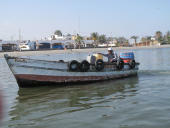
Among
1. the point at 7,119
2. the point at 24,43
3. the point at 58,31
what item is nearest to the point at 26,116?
the point at 7,119

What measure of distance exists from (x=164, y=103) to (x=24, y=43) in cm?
7480

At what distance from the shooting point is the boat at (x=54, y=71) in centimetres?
1070

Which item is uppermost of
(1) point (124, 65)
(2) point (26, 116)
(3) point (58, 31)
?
(3) point (58, 31)

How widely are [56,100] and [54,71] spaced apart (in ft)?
8.38

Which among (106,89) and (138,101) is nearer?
(138,101)

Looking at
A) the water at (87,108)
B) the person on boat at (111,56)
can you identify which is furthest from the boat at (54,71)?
the person on boat at (111,56)

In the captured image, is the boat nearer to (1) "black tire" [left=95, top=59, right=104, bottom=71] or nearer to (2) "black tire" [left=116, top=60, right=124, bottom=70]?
(1) "black tire" [left=95, top=59, right=104, bottom=71]

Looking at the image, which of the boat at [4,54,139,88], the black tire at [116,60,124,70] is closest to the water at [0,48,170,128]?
the boat at [4,54,139,88]

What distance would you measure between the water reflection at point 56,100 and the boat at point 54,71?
399 millimetres

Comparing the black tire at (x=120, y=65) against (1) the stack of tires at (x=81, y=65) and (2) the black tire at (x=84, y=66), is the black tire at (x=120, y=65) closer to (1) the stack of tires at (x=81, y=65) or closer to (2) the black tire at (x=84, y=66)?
(1) the stack of tires at (x=81, y=65)

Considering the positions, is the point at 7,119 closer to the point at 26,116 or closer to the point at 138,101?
the point at 26,116

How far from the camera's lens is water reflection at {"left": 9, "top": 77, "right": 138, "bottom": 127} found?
6871mm

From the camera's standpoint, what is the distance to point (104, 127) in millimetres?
5770

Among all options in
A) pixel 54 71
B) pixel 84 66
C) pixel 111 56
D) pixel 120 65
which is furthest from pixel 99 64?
pixel 54 71
